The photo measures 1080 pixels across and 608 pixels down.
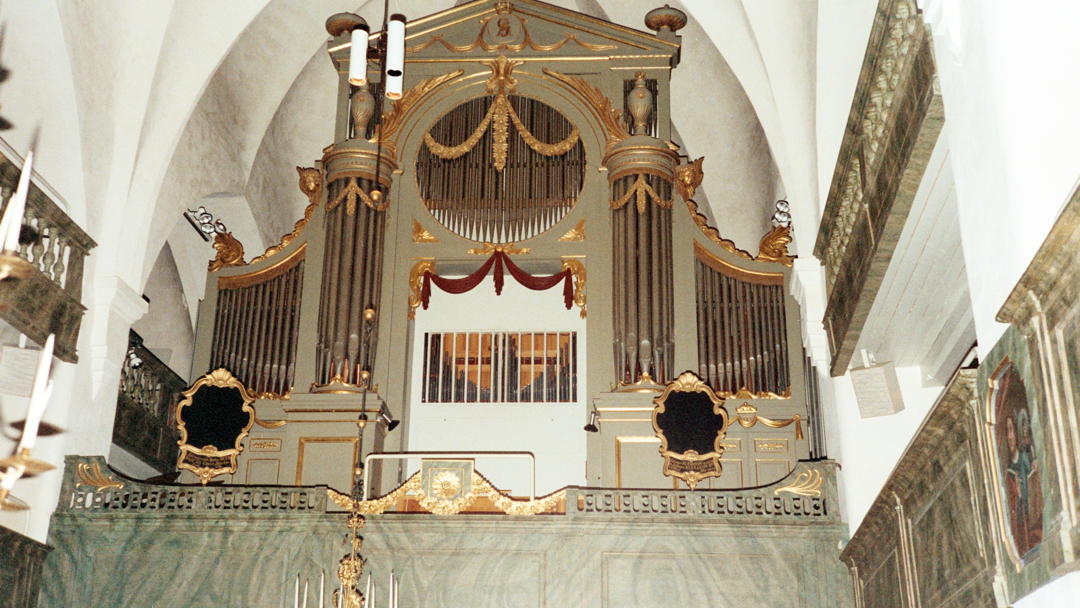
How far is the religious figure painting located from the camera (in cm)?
456

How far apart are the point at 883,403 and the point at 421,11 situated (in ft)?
26.9

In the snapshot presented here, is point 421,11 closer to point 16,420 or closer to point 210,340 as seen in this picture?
point 210,340

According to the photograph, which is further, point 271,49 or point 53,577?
point 271,49

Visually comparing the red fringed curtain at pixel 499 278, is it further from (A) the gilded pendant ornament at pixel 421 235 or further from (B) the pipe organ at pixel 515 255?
(A) the gilded pendant ornament at pixel 421 235

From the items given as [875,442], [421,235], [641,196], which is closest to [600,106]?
[641,196]

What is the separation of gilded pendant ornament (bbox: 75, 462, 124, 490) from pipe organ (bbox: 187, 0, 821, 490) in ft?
3.96

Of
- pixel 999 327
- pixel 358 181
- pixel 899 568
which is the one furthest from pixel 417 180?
pixel 999 327

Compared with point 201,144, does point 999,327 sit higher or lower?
lower

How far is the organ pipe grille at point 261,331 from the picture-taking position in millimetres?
11055

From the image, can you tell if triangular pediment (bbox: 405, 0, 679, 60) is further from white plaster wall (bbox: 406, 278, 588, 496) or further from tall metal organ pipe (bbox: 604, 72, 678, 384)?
white plaster wall (bbox: 406, 278, 588, 496)

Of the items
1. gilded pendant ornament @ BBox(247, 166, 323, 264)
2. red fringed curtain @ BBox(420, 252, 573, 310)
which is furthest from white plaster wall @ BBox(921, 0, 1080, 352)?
gilded pendant ornament @ BBox(247, 166, 323, 264)

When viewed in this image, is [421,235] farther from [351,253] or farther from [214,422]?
[214,422]

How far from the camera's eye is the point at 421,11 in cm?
1434

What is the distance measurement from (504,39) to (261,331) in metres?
3.84
